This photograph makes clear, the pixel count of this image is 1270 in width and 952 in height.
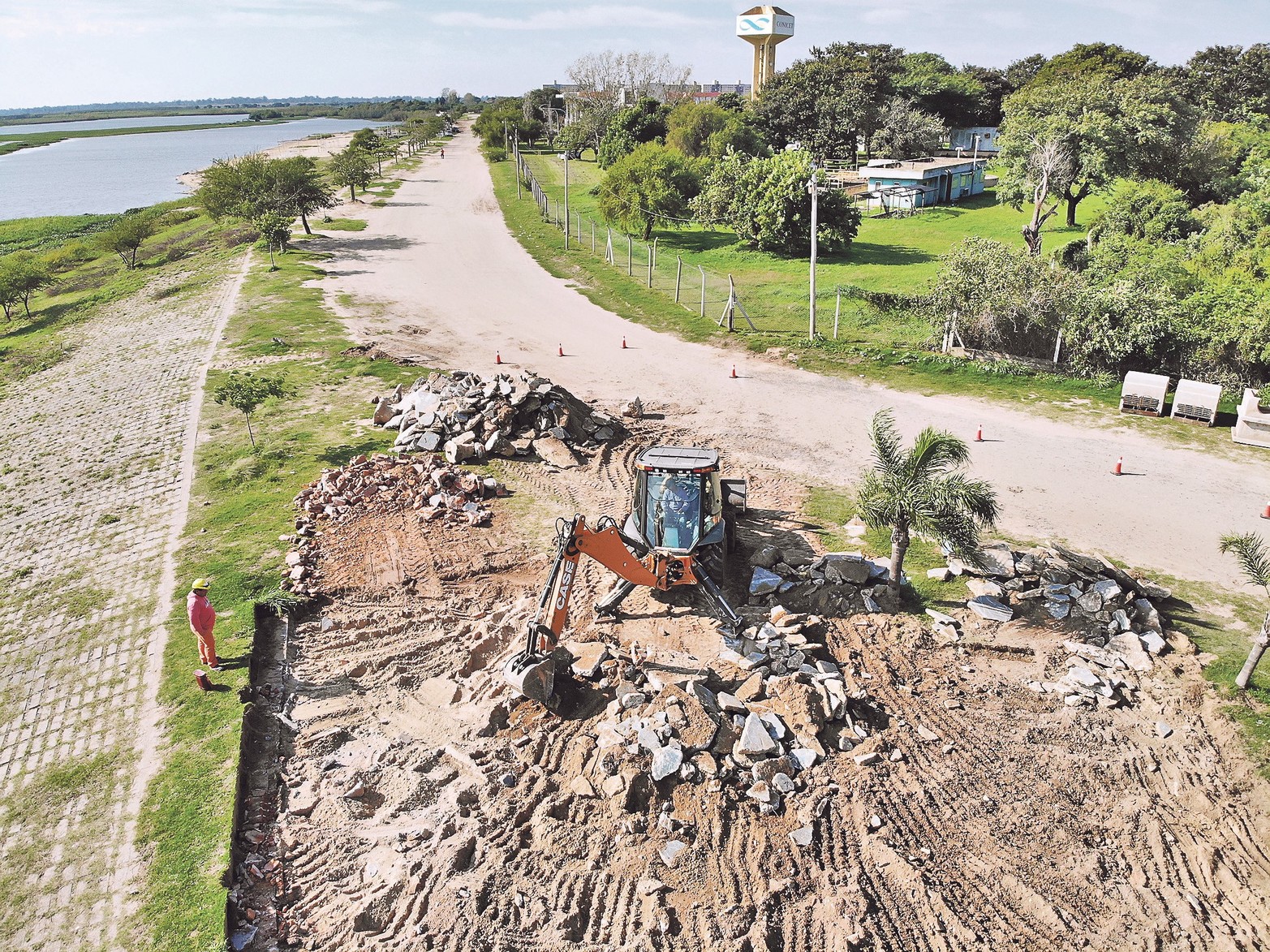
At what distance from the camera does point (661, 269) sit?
3859cm

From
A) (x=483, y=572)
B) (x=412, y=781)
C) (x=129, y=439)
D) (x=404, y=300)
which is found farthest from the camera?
(x=404, y=300)

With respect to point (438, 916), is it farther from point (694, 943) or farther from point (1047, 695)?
Result: point (1047, 695)

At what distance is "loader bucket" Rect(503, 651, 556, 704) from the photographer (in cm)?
1079

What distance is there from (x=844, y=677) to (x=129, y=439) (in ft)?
63.5

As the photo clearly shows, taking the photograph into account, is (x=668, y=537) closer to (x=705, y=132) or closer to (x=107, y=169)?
(x=705, y=132)

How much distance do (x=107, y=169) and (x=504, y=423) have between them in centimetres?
12198

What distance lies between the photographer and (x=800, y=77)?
74562 mm

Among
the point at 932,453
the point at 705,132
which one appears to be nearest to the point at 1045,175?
the point at 932,453

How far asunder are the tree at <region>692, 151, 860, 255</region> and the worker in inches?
1292

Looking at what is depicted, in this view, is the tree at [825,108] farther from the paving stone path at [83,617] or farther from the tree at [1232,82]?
the paving stone path at [83,617]

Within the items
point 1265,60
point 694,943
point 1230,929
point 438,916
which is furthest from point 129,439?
point 1265,60

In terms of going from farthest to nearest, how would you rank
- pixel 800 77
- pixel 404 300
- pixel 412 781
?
pixel 800 77
pixel 404 300
pixel 412 781

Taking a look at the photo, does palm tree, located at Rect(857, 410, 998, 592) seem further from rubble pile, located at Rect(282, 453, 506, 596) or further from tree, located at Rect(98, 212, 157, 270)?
tree, located at Rect(98, 212, 157, 270)

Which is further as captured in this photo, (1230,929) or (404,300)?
(404,300)
